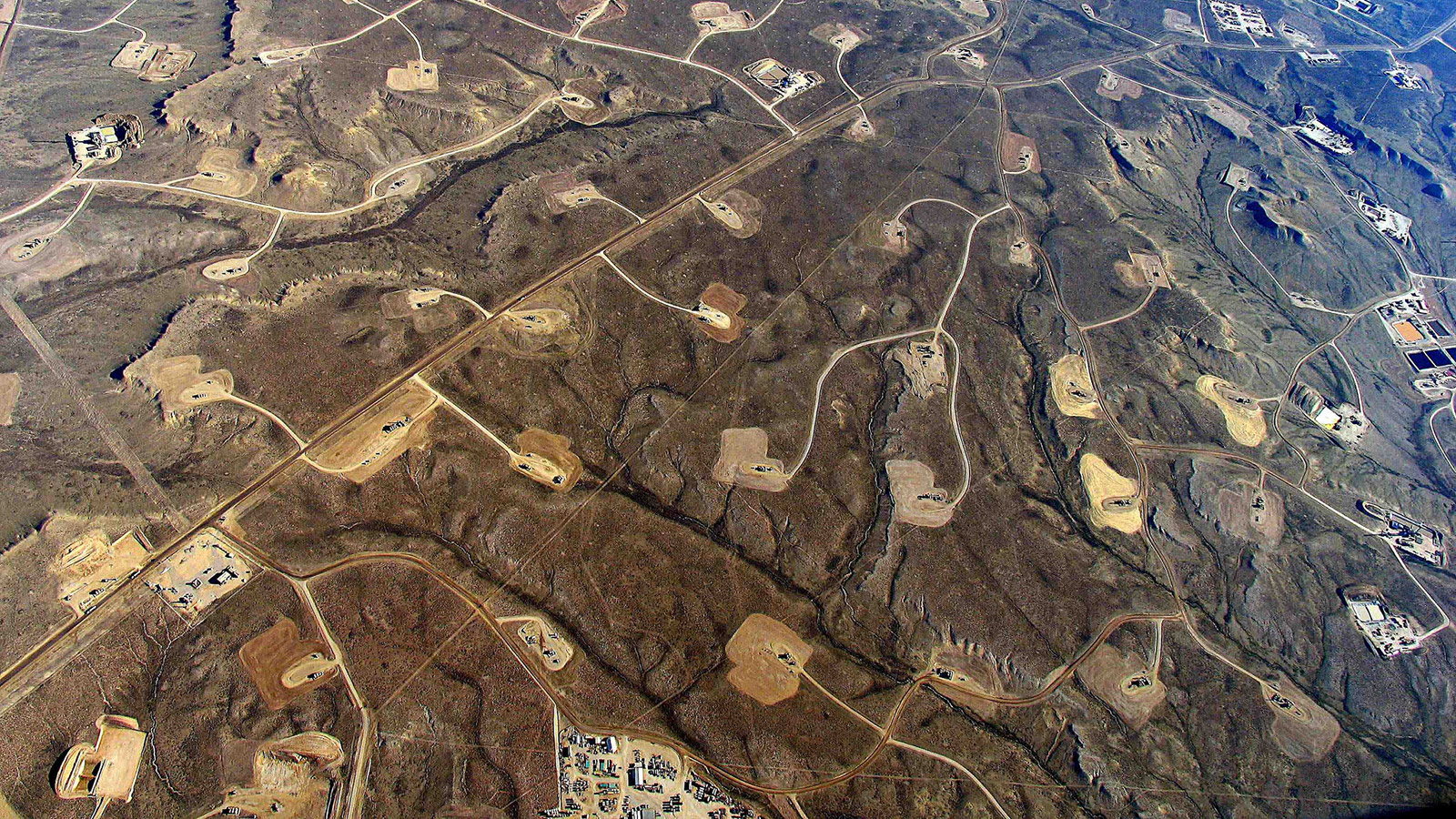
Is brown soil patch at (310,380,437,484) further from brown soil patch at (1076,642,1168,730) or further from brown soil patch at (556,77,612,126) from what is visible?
brown soil patch at (1076,642,1168,730)

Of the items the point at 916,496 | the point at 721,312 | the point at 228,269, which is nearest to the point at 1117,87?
the point at 721,312

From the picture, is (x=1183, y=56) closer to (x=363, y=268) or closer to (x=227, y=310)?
(x=363, y=268)

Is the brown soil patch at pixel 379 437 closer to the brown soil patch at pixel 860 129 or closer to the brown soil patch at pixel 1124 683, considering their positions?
the brown soil patch at pixel 1124 683

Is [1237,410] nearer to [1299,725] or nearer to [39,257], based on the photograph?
[1299,725]

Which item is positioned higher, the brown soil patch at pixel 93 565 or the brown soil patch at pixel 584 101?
the brown soil patch at pixel 584 101

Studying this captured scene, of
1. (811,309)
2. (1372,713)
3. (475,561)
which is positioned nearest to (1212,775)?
(1372,713)

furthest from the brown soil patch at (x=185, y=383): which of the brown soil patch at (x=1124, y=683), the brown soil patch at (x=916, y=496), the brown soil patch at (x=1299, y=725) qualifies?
the brown soil patch at (x=1299, y=725)
